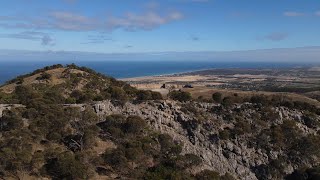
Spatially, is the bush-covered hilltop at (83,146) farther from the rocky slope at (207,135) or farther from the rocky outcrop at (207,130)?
the rocky slope at (207,135)

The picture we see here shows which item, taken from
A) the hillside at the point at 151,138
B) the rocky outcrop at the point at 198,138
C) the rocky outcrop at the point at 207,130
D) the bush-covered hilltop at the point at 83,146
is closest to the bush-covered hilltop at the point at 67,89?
the hillside at the point at 151,138

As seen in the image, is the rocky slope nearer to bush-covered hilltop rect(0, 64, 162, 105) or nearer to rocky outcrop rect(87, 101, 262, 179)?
rocky outcrop rect(87, 101, 262, 179)

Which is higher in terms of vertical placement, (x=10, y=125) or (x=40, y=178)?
(x=10, y=125)

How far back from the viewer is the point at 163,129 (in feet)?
149

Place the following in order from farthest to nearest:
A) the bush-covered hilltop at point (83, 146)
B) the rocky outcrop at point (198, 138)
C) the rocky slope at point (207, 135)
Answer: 1. the rocky slope at point (207, 135)
2. the rocky outcrop at point (198, 138)
3. the bush-covered hilltop at point (83, 146)

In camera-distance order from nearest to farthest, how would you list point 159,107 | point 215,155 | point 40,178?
point 40,178 < point 215,155 < point 159,107

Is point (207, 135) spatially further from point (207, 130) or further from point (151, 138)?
point (151, 138)

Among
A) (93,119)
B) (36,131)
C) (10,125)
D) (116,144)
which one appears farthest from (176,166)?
(10,125)

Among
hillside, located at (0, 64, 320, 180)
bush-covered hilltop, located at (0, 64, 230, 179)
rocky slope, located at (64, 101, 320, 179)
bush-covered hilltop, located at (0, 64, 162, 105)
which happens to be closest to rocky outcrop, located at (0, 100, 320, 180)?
rocky slope, located at (64, 101, 320, 179)

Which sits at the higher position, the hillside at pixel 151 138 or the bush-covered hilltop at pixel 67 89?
the bush-covered hilltop at pixel 67 89

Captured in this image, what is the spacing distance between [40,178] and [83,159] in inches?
166

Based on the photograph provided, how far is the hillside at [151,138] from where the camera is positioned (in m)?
35.5

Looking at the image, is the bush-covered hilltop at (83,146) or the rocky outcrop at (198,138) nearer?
the bush-covered hilltop at (83,146)

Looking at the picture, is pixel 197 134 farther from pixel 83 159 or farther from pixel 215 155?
pixel 83 159
